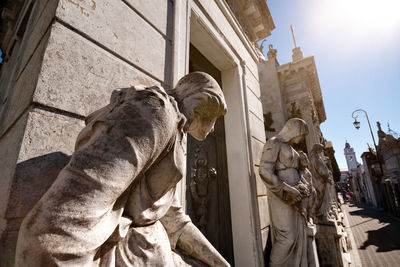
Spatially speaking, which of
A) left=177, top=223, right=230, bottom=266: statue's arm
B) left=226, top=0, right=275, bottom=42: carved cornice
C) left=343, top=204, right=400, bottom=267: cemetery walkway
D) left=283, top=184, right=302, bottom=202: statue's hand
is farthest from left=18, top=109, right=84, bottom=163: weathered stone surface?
left=343, top=204, right=400, bottom=267: cemetery walkway

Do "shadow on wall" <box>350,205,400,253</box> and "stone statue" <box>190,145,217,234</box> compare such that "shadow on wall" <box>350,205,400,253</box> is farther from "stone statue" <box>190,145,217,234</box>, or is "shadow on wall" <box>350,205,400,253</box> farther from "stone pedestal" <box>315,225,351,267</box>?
"stone statue" <box>190,145,217,234</box>

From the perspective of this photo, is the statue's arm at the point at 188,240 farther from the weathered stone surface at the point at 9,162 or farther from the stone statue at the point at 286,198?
the stone statue at the point at 286,198

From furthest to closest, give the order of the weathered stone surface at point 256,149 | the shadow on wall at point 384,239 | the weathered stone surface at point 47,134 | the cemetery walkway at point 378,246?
the shadow on wall at point 384,239 < the cemetery walkway at point 378,246 < the weathered stone surface at point 256,149 < the weathered stone surface at point 47,134

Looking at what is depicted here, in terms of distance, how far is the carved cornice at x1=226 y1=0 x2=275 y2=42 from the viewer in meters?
4.39

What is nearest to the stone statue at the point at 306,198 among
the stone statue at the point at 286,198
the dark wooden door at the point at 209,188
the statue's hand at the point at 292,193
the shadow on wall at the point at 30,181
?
the stone statue at the point at 286,198

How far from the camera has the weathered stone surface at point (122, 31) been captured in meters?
1.28

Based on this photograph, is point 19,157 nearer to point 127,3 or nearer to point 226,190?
point 127,3

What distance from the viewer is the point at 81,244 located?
546 mm

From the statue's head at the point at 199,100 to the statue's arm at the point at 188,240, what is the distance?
1.64 ft

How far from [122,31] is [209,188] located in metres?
2.40

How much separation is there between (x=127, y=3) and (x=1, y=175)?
1.48 metres

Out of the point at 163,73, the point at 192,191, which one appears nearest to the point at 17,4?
the point at 163,73

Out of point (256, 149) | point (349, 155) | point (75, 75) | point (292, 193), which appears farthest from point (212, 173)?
point (349, 155)

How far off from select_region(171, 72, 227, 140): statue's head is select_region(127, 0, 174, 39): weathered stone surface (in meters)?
1.08
